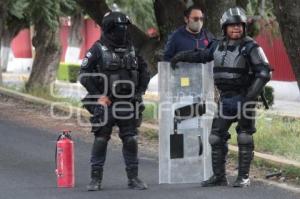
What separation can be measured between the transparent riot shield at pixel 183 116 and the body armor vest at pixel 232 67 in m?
0.42

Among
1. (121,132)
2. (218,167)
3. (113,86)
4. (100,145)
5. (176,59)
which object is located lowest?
(218,167)

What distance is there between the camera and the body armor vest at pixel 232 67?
6.88 metres

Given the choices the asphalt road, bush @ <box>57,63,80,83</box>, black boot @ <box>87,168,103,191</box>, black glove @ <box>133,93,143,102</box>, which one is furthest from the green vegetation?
bush @ <box>57,63,80,83</box>

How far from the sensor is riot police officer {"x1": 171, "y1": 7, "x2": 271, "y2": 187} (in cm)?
682

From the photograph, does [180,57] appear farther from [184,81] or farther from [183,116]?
[183,116]

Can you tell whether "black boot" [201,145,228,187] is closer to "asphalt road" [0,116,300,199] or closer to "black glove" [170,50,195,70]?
"asphalt road" [0,116,300,199]


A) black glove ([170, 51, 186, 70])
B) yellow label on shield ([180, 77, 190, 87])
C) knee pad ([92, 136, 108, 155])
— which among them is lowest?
knee pad ([92, 136, 108, 155])

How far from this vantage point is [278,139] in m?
9.82

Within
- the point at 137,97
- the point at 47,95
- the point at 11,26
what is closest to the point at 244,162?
the point at 137,97

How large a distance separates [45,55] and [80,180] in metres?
12.0

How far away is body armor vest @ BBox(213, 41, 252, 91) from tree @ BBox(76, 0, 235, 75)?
4.27m

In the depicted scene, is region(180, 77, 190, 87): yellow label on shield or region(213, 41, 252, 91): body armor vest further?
region(180, 77, 190, 87): yellow label on shield

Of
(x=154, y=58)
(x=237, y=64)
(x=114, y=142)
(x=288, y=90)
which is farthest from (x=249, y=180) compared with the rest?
(x=288, y=90)

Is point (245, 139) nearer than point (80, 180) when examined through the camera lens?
Yes
